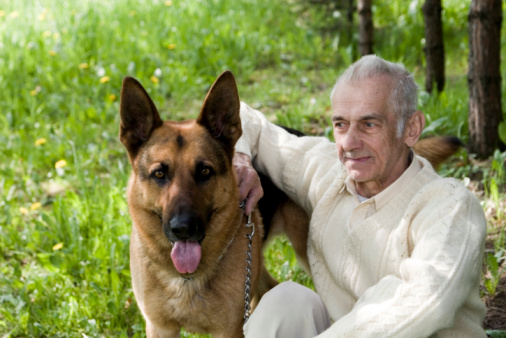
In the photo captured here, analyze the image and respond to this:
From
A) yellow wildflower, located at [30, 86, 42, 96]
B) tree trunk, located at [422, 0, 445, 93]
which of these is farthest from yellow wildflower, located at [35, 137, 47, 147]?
tree trunk, located at [422, 0, 445, 93]

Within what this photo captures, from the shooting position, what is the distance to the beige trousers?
2.39 metres

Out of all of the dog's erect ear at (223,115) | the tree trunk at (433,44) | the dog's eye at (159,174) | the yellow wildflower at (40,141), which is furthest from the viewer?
the tree trunk at (433,44)

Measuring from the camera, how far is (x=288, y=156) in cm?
325

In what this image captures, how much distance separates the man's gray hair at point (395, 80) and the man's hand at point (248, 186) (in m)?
0.78

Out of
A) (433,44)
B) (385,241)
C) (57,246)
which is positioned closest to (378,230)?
(385,241)

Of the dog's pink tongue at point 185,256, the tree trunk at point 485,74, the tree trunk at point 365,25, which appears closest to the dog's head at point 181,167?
the dog's pink tongue at point 185,256

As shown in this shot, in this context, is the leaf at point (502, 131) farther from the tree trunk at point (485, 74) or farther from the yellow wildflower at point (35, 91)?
the yellow wildflower at point (35, 91)

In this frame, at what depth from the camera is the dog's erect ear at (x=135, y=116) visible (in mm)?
2738

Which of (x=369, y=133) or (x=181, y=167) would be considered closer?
(x=369, y=133)

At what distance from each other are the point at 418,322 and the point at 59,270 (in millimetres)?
2645

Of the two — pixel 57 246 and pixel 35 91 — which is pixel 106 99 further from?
pixel 57 246

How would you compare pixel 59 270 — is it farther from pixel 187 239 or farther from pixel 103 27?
pixel 103 27

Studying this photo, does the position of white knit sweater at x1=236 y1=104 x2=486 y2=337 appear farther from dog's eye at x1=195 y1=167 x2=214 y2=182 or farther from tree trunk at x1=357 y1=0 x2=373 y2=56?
tree trunk at x1=357 y1=0 x2=373 y2=56

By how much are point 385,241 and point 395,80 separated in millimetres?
742
